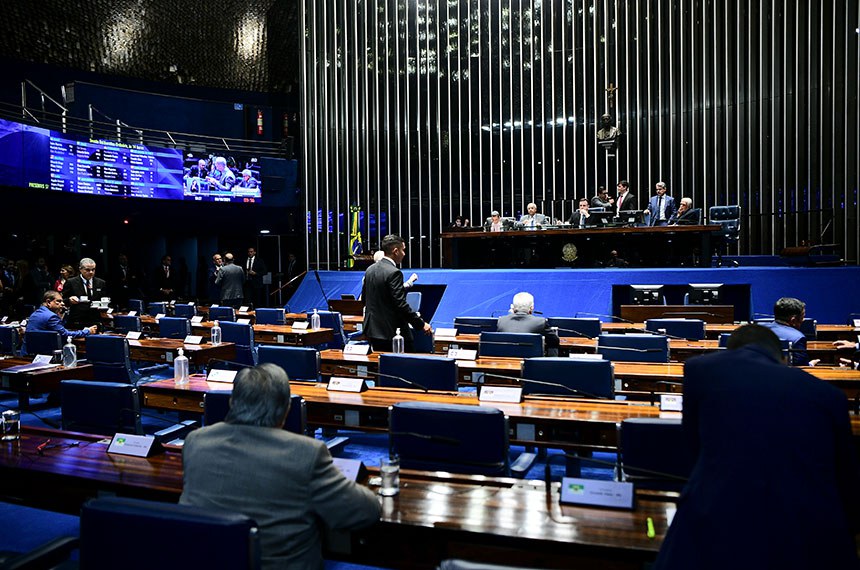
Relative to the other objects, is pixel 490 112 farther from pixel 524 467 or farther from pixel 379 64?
pixel 524 467

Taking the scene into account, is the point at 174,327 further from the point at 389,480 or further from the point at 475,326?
the point at 389,480

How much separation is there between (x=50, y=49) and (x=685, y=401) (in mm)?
15391

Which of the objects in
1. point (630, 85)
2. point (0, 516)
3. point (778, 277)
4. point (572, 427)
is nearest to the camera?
point (572, 427)

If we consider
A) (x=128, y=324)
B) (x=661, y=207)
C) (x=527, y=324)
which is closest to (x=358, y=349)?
(x=527, y=324)

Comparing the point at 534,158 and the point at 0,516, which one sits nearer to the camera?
the point at 0,516

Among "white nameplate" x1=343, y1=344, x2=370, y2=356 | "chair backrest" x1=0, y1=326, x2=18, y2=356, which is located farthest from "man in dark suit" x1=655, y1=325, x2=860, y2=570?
"chair backrest" x1=0, y1=326, x2=18, y2=356

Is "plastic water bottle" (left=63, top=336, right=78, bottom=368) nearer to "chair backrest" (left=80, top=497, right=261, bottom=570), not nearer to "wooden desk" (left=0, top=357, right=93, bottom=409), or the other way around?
"wooden desk" (left=0, top=357, right=93, bottom=409)

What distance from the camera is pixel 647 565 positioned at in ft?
5.61

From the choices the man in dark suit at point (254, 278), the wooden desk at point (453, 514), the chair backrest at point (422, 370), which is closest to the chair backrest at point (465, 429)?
the wooden desk at point (453, 514)

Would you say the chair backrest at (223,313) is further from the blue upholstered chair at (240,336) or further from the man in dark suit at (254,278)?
the man in dark suit at (254,278)

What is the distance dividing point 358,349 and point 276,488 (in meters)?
3.44

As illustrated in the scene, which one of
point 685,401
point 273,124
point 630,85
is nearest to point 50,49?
point 273,124

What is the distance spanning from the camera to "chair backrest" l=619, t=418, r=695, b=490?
2.30 meters

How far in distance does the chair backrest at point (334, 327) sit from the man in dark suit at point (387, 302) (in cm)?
219
